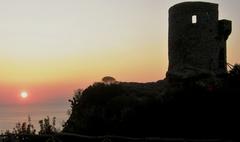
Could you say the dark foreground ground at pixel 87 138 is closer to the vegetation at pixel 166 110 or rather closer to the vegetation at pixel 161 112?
the vegetation at pixel 161 112

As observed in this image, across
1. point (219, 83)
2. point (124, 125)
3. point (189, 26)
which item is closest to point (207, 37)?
point (189, 26)

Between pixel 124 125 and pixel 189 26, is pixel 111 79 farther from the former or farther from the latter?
pixel 124 125

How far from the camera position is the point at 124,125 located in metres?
22.7

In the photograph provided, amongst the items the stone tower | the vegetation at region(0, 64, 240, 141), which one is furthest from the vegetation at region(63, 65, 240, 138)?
the stone tower

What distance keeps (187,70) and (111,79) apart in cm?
668

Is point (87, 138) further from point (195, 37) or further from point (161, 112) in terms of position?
point (195, 37)

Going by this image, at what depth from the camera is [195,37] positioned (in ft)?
96.0

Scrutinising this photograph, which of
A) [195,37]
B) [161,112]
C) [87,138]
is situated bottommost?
[87,138]

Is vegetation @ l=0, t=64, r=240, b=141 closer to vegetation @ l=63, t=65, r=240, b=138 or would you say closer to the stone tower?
vegetation @ l=63, t=65, r=240, b=138

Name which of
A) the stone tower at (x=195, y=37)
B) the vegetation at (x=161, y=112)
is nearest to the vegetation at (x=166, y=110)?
the vegetation at (x=161, y=112)

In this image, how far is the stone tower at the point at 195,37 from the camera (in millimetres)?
29266

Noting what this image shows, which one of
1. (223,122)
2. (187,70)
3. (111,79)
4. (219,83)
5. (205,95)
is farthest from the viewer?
(111,79)

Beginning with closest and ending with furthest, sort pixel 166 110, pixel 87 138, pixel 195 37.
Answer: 1. pixel 87 138
2. pixel 166 110
3. pixel 195 37

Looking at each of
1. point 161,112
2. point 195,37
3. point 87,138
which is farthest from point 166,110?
point 195,37
